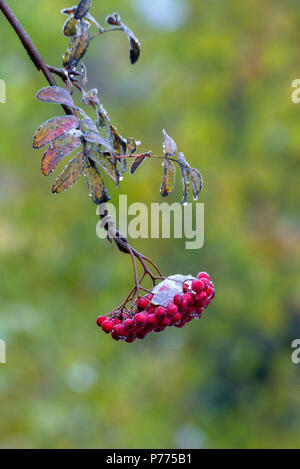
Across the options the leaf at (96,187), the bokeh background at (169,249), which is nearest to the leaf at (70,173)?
the leaf at (96,187)

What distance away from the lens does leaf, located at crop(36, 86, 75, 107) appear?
0.66 metres

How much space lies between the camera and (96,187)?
0.66 meters

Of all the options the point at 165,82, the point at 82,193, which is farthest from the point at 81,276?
the point at 165,82

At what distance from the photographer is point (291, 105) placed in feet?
13.3

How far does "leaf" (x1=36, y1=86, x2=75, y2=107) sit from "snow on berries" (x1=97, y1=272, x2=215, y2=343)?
24 centimetres

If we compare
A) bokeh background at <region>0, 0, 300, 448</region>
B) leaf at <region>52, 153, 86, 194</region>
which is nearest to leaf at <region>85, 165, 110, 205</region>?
leaf at <region>52, 153, 86, 194</region>

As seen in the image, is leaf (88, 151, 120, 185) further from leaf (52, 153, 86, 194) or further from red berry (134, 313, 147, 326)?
red berry (134, 313, 147, 326)

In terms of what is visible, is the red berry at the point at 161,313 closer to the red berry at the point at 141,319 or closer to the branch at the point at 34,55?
the red berry at the point at 141,319

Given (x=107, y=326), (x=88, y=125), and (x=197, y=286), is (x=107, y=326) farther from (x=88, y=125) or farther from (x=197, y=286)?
(x=88, y=125)

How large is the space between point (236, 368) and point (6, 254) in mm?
2914

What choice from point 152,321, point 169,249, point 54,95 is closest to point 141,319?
point 152,321
